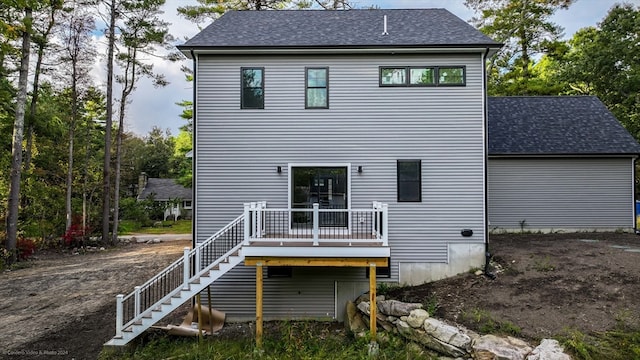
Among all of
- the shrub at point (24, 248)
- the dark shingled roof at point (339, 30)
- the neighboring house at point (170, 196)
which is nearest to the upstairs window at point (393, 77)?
the dark shingled roof at point (339, 30)

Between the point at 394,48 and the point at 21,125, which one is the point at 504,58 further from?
the point at 21,125

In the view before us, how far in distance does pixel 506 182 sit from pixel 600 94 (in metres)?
16.3

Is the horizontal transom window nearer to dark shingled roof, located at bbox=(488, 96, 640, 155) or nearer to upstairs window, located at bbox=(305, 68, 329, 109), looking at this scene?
upstairs window, located at bbox=(305, 68, 329, 109)

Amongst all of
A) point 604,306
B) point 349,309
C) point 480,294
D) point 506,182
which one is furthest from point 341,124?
point 506,182

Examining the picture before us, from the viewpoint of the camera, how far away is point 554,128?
14.0m

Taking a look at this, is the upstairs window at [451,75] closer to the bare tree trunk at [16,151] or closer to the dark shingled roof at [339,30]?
the dark shingled roof at [339,30]

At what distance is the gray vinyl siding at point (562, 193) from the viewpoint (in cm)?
1273

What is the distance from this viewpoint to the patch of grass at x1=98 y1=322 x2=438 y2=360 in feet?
21.2

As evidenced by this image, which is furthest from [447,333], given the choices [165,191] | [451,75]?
[165,191]

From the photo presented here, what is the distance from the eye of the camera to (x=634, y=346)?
552 centimetres

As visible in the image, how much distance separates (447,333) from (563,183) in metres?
10.2

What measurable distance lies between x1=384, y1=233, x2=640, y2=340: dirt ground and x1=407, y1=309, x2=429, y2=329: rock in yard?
0.49 m

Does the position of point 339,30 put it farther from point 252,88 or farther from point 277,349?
point 277,349

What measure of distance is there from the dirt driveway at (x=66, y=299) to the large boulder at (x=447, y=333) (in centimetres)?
689
